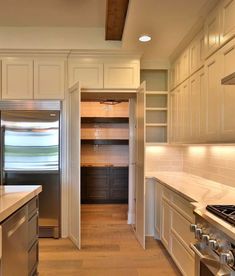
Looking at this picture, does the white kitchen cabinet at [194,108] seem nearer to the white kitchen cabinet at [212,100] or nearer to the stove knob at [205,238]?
the white kitchen cabinet at [212,100]

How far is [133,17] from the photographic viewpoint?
302 centimetres

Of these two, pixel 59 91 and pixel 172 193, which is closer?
pixel 172 193

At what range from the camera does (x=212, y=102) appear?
→ 2775 mm

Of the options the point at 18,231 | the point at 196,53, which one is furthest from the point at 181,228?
the point at 196,53

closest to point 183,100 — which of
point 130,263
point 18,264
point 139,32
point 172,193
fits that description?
point 139,32

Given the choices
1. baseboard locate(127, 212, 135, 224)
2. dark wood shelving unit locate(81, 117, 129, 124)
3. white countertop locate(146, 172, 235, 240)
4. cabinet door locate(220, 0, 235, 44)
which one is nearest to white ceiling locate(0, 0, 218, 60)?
cabinet door locate(220, 0, 235, 44)

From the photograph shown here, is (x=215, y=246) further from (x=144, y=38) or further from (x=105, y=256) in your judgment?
(x=144, y=38)

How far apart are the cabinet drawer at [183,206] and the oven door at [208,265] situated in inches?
23.4

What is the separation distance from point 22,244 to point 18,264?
162mm

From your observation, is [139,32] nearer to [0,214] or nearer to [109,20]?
[109,20]

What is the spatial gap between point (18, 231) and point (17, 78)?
259 cm

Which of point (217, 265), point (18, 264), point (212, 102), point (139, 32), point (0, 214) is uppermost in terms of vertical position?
point (139, 32)

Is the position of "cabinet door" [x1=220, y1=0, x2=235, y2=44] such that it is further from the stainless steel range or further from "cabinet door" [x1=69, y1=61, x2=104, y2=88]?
"cabinet door" [x1=69, y1=61, x2=104, y2=88]

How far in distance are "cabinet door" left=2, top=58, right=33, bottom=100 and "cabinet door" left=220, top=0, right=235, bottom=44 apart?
268cm
